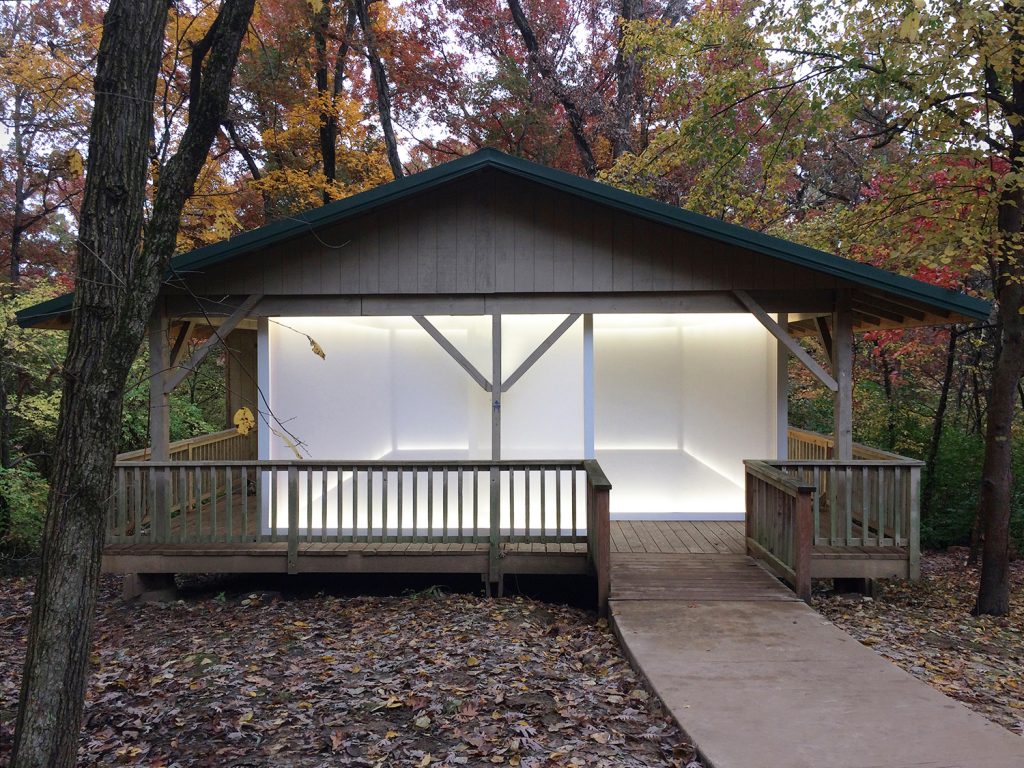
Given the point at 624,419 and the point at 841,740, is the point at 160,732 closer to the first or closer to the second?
the point at 841,740

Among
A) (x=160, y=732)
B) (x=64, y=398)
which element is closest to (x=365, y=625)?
(x=160, y=732)

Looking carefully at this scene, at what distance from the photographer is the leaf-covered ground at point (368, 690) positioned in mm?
3570

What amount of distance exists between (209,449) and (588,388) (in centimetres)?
510

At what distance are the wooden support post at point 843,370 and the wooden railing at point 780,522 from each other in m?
1.02

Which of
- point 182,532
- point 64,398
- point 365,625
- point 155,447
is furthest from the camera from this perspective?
point 155,447

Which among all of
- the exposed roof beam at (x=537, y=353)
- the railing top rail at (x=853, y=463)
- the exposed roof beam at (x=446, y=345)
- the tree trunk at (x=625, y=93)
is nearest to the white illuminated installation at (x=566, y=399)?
the exposed roof beam at (x=537, y=353)

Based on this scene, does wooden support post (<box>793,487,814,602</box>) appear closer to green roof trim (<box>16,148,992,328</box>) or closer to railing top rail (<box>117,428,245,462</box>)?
green roof trim (<box>16,148,992,328</box>)

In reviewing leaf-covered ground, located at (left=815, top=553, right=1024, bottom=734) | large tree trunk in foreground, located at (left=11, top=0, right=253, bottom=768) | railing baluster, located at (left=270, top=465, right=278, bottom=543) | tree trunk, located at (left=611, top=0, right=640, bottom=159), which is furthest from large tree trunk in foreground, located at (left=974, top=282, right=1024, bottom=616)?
tree trunk, located at (left=611, top=0, right=640, bottom=159)

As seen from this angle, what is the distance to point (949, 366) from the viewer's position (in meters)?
10.2

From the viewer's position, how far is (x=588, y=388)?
789cm

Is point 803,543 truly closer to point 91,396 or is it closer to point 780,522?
point 780,522

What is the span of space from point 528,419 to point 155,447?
4006 mm

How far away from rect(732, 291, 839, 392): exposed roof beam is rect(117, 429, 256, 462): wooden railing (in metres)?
6.30

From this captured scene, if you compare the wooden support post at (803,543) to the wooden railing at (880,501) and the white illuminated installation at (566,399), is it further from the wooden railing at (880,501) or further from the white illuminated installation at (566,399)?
the white illuminated installation at (566,399)
